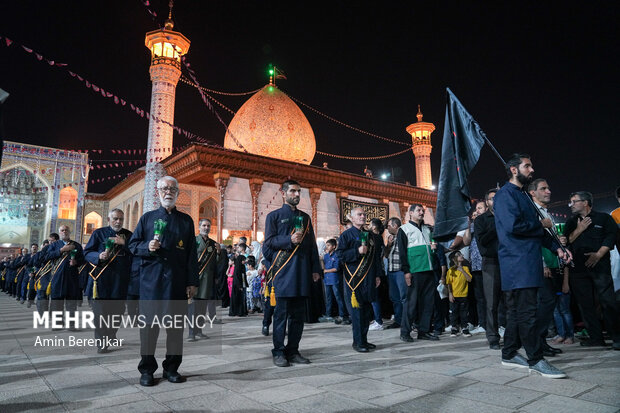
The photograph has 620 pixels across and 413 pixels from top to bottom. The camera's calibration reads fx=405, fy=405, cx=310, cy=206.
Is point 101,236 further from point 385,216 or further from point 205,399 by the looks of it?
point 385,216

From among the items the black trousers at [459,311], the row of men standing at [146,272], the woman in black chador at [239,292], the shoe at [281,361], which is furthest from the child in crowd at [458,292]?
the woman in black chador at [239,292]

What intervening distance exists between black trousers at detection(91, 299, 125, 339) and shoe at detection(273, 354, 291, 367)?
2047 millimetres

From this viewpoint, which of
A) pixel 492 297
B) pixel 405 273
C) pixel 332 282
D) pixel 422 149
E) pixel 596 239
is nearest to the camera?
pixel 492 297

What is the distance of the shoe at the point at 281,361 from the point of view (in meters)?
3.49

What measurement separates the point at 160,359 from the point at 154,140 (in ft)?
55.0

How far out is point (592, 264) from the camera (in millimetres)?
4406

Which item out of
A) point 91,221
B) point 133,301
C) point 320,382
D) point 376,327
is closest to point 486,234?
point 320,382

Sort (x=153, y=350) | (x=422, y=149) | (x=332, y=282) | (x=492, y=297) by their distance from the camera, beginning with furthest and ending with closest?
(x=422, y=149)
(x=332, y=282)
(x=492, y=297)
(x=153, y=350)

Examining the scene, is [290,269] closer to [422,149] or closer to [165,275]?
[165,275]

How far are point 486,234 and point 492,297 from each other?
26.1 inches

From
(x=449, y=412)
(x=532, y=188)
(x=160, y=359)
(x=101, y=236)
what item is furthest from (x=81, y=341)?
(x=532, y=188)

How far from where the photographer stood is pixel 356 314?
4316 mm

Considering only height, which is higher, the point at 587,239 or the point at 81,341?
the point at 587,239

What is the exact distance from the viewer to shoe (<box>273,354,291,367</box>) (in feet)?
11.4
